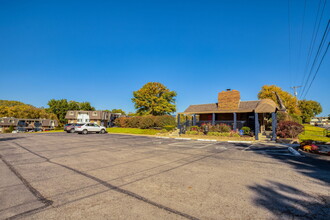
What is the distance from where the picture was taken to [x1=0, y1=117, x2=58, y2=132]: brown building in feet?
209

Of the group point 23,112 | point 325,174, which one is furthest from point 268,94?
point 23,112

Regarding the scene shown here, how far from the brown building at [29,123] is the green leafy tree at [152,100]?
4420cm

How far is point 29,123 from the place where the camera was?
220 feet

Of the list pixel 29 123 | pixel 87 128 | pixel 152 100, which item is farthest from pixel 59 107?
pixel 87 128

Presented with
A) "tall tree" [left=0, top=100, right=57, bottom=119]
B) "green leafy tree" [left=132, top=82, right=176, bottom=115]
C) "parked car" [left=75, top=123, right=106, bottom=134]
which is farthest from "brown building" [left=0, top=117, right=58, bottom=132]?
"parked car" [left=75, top=123, right=106, bottom=134]

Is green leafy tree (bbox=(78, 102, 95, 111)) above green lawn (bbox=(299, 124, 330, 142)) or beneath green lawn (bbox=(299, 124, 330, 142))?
above

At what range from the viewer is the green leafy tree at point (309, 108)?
65875 millimetres

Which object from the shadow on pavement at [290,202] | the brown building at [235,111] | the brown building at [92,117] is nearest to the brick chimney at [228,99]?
the brown building at [235,111]

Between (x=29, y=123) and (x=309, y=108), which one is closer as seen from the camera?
(x=29, y=123)

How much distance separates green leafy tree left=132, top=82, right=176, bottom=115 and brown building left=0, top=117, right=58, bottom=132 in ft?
145

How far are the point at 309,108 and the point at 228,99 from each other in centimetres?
6846

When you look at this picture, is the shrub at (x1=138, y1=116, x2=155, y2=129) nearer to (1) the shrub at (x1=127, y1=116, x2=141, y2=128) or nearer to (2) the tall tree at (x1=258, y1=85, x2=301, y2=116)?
(1) the shrub at (x1=127, y1=116, x2=141, y2=128)

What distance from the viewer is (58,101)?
6781 cm

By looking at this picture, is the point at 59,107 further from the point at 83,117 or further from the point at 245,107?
the point at 245,107
